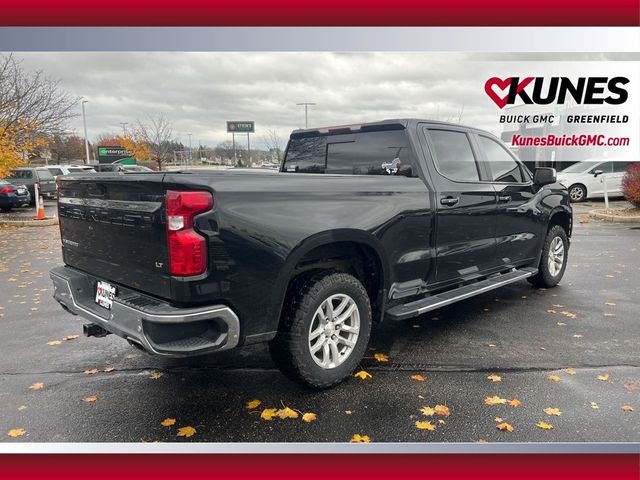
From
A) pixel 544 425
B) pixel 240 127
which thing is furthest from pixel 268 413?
pixel 240 127

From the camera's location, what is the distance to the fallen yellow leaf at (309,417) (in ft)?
9.99

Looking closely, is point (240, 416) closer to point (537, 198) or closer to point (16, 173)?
point (537, 198)

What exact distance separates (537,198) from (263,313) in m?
4.06

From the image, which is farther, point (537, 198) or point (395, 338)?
point (537, 198)

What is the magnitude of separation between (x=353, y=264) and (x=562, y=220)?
12.8ft

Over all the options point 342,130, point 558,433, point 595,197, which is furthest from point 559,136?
point 558,433

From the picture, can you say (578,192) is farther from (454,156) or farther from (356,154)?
(356,154)

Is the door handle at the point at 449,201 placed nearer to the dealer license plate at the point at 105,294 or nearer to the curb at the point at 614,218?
the dealer license plate at the point at 105,294

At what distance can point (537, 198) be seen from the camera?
5.62m

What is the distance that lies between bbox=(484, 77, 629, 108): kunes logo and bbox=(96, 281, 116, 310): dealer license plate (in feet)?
22.5

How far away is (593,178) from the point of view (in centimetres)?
1745

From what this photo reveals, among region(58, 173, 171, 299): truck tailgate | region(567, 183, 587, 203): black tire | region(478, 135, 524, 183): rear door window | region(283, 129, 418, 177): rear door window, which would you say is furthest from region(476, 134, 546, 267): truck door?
region(567, 183, 587, 203): black tire

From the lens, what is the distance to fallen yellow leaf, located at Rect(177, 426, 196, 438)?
2.92m

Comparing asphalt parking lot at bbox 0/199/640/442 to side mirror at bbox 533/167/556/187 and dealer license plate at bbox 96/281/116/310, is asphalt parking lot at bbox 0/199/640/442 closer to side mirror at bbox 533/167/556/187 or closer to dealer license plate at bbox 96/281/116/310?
dealer license plate at bbox 96/281/116/310
